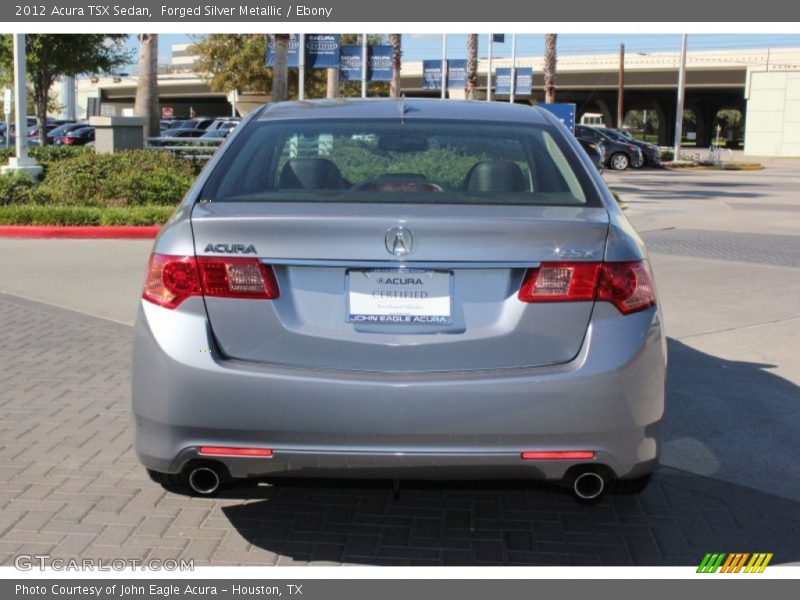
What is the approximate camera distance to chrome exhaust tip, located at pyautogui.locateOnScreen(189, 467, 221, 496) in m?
3.78

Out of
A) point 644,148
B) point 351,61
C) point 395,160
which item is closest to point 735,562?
point 395,160

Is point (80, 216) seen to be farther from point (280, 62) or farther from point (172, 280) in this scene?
point (280, 62)

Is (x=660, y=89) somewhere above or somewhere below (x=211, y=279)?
above

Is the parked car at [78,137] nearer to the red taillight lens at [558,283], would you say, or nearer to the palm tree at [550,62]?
the palm tree at [550,62]

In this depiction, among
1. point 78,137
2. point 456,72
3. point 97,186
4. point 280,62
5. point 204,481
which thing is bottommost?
point 204,481

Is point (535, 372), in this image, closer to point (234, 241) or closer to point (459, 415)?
point (459, 415)

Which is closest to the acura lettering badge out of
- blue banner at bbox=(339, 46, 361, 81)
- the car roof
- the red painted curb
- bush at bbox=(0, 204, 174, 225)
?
the car roof

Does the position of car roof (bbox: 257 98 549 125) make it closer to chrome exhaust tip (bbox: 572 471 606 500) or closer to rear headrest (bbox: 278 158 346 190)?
rear headrest (bbox: 278 158 346 190)

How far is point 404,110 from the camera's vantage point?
4.73 m

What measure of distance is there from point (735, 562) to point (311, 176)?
7.62 feet

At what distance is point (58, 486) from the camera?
15.7ft

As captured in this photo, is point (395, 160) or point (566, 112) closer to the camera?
point (395, 160)

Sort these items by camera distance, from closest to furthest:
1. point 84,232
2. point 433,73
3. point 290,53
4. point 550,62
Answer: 1. point 84,232
2. point 290,53
3. point 433,73
4. point 550,62
